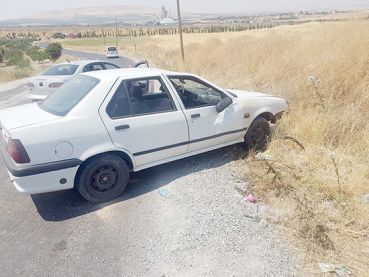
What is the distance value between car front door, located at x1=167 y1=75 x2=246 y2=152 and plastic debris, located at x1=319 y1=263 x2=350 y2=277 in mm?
2360

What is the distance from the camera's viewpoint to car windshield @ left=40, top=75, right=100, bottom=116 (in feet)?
12.8

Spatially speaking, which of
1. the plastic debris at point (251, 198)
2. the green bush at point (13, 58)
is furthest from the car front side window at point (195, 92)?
the green bush at point (13, 58)

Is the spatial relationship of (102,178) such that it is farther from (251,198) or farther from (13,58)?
(13,58)

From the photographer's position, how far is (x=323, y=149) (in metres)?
4.91

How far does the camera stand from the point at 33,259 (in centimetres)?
310

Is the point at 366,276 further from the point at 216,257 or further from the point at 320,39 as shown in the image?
the point at 320,39

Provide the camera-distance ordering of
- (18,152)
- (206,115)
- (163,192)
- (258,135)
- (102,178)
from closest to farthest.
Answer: (18,152)
(102,178)
(163,192)
(206,115)
(258,135)

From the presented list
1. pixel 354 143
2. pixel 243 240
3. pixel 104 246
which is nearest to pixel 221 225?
pixel 243 240

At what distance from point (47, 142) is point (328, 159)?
375cm

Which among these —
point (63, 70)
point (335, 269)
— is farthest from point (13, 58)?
point (335, 269)

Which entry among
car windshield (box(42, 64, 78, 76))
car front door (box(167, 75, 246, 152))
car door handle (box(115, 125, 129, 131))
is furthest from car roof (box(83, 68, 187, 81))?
car windshield (box(42, 64, 78, 76))

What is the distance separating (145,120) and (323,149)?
280 centimetres

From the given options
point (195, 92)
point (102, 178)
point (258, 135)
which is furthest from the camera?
point (258, 135)

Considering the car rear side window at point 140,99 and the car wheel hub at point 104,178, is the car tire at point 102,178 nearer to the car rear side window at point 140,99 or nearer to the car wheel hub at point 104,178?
the car wheel hub at point 104,178
